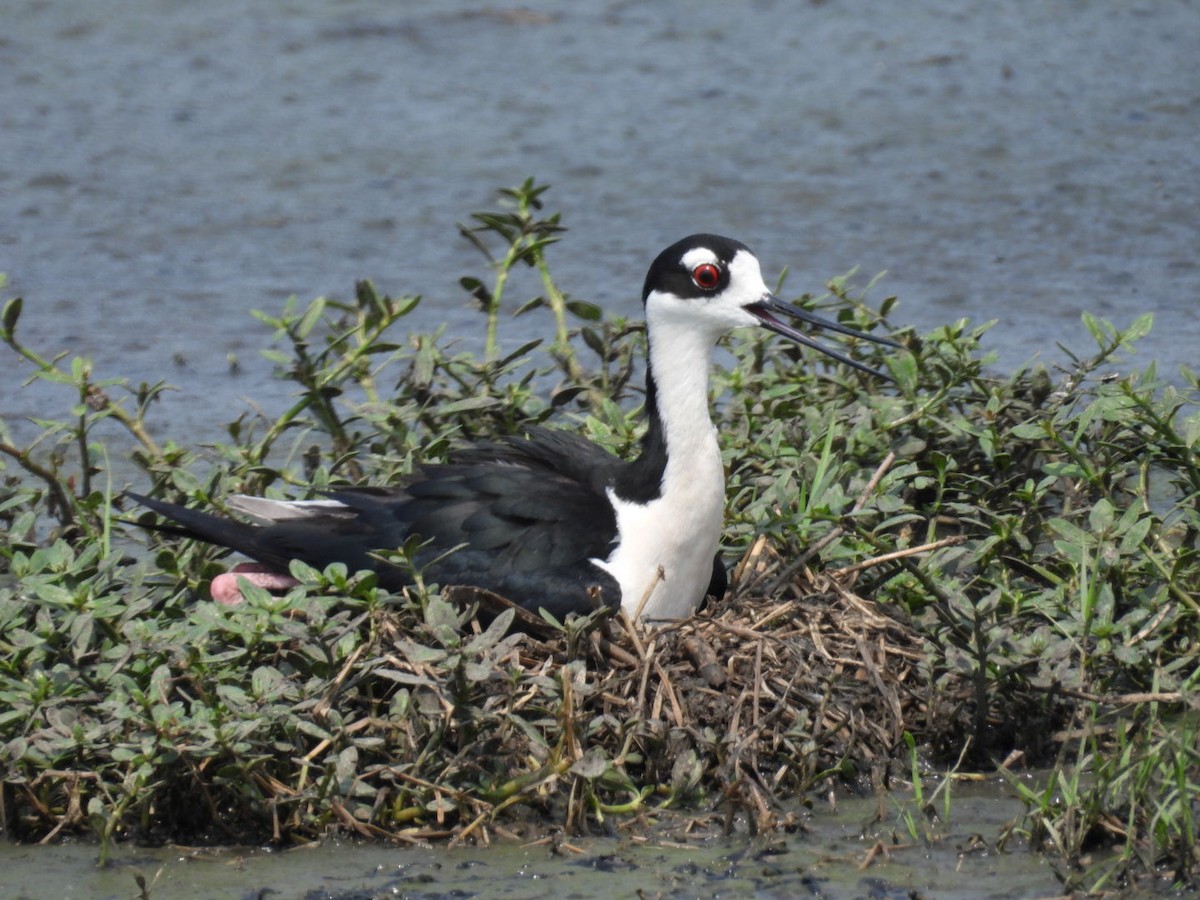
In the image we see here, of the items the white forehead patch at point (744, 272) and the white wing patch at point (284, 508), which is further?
the white wing patch at point (284, 508)

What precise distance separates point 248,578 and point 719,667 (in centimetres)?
111

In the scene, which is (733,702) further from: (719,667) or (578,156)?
(578,156)

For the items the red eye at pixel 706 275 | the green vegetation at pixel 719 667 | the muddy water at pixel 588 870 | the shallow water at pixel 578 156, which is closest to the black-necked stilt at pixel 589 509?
the red eye at pixel 706 275

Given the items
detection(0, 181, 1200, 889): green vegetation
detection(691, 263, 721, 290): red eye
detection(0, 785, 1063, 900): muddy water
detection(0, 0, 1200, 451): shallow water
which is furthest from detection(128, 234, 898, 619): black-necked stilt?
detection(0, 0, 1200, 451): shallow water

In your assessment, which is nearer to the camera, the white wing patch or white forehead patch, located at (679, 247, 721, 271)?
white forehead patch, located at (679, 247, 721, 271)

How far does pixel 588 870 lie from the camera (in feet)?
13.0

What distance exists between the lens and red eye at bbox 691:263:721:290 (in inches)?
189

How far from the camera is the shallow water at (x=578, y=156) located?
291 inches

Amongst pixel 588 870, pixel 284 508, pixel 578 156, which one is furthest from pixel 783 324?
pixel 578 156

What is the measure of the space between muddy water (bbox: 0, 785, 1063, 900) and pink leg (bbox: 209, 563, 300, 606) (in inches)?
30.2

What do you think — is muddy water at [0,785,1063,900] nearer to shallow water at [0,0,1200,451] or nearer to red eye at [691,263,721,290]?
red eye at [691,263,721,290]

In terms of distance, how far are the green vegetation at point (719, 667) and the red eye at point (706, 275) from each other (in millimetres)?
515

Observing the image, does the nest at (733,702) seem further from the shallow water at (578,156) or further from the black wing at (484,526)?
the shallow water at (578,156)

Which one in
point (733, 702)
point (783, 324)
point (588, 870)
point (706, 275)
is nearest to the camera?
point (588, 870)
